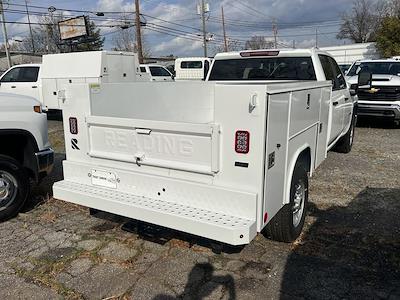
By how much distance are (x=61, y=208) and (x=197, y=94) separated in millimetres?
2752

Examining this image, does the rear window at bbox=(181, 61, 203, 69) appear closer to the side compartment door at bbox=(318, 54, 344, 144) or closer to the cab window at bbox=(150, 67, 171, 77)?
the cab window at bbox=(150, 67, 171, 77)

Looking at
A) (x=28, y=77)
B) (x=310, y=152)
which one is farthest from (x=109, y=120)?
(x=28, y=77)

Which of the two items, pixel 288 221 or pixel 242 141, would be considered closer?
pixel 242 141

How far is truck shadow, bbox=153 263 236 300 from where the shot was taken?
312cm

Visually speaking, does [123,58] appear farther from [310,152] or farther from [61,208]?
[310,152]

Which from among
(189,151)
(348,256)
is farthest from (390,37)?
(189,151)

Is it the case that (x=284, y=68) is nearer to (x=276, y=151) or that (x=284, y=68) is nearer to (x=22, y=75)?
(x=276, y=151)

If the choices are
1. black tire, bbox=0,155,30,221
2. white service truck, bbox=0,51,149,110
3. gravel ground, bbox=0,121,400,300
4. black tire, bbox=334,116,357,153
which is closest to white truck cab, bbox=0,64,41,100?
white service truck, bbox=0,51,149,110

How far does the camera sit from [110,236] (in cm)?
423

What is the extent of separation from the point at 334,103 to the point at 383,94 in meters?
6.12

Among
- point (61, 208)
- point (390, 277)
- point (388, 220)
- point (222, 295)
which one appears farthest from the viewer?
point (61, 208)

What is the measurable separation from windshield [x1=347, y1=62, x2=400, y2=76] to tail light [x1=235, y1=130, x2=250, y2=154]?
428 inches

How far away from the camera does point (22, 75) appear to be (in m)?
14.4

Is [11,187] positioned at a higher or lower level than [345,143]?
higher
